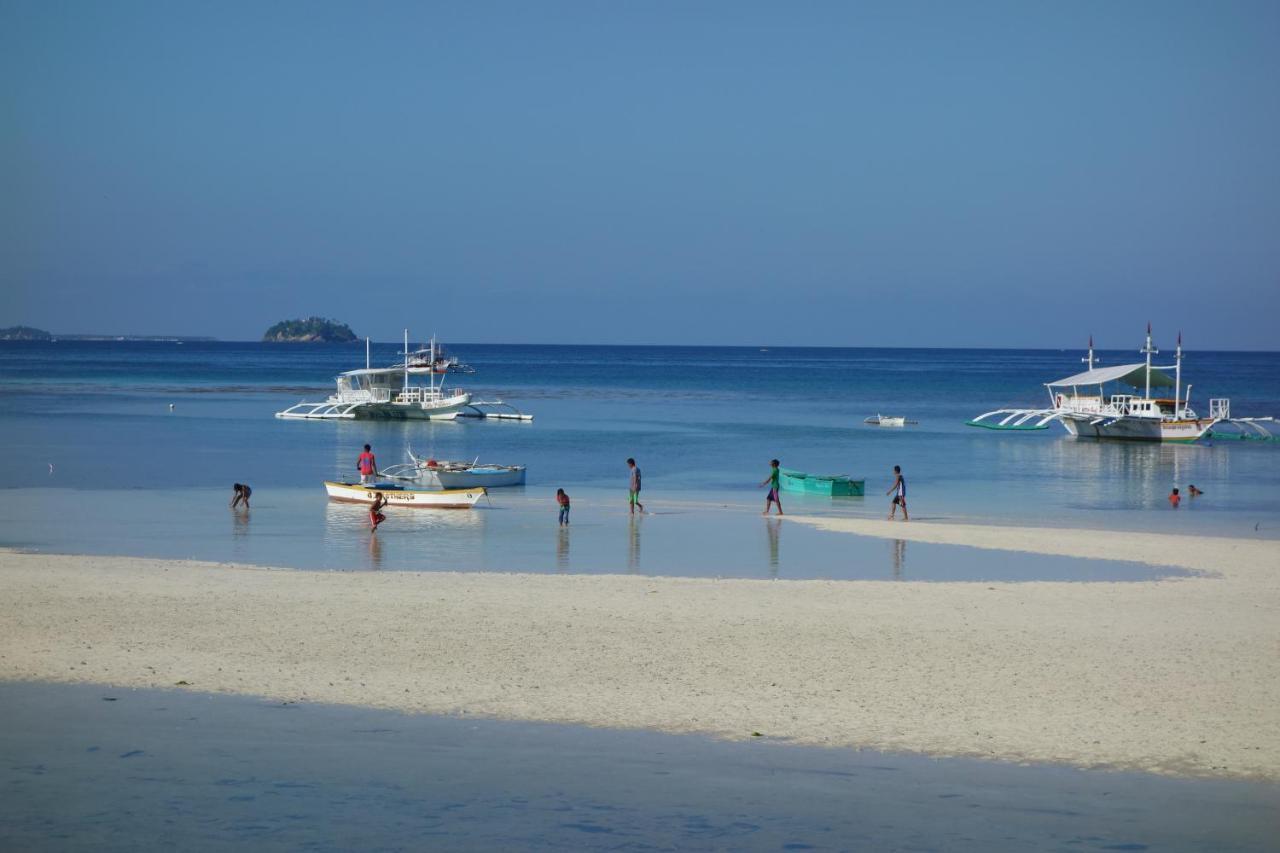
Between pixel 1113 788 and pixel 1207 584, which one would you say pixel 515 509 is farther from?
pixel 1113 788

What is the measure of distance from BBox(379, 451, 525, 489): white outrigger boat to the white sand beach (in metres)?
14.1

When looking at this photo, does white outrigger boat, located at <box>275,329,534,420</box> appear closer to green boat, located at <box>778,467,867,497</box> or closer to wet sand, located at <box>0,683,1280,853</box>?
green boat, located at <box>778,467,867,497</box>

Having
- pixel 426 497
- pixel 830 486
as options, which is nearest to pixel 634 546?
pixel 426 497

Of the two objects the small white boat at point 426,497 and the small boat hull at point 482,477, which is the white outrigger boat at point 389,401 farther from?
the small white boat at point 426,497

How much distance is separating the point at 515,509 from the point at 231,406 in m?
60.3

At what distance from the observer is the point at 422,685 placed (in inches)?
574

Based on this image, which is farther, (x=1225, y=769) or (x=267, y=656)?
(x=267, y=656)

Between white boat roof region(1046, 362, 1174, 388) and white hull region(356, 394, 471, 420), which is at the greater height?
white boat roof region(1046, 362, 1174, 388)

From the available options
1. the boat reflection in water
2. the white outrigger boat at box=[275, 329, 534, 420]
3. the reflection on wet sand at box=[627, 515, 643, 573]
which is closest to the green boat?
the reflection on wet sand at box=[627, 515, 643, 573]

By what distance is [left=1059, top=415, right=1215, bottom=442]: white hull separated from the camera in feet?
209

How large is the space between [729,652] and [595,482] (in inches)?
1011

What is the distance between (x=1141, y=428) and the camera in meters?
65.3

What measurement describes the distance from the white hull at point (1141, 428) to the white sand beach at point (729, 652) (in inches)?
1758

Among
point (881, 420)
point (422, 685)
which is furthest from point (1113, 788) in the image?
point (881, 420)
